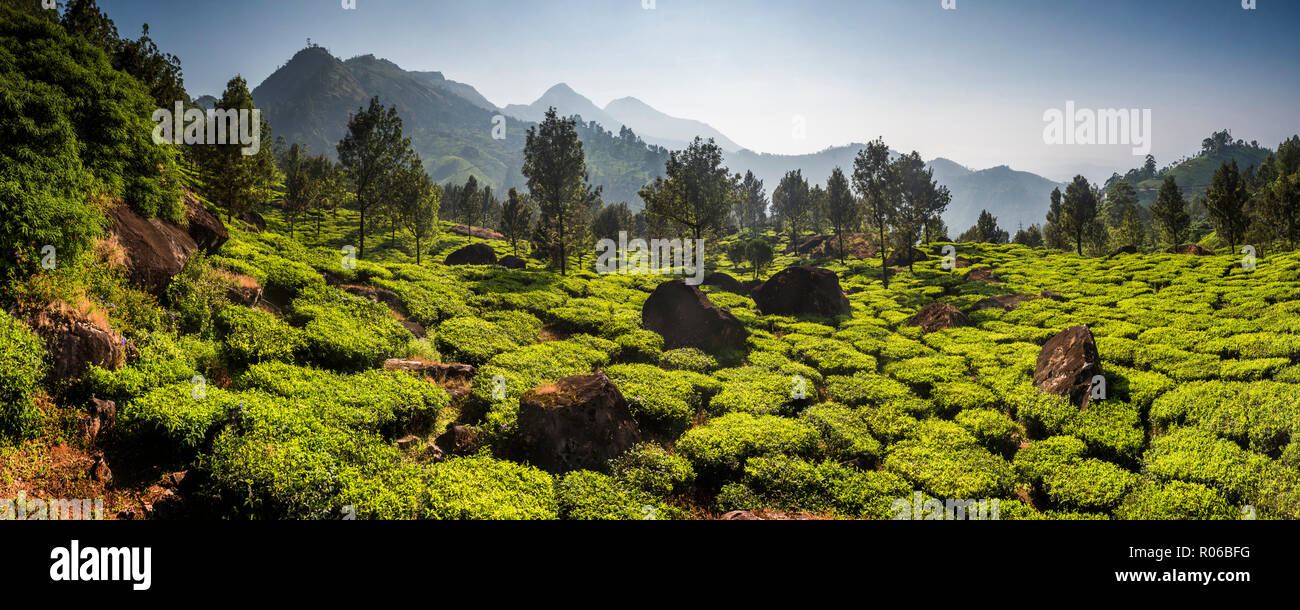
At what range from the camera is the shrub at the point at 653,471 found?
1104 cm

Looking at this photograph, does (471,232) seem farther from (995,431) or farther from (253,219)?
(995,431)

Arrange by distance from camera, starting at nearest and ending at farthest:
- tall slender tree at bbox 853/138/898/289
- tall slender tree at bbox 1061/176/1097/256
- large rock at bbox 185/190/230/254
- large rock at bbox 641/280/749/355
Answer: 1. large rock at bbox 185/190/230/254
2. large rock at bbox 641/280/749/355
3. tall slender tree at bbox 853/138/898/289
4. tall slender tree at bbox 1061/176/1097/256

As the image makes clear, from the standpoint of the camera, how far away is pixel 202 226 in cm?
1739

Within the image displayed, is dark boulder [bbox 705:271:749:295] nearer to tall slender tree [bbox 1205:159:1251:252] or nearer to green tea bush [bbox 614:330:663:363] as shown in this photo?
green tea bush [bbox 614:330:663:363]

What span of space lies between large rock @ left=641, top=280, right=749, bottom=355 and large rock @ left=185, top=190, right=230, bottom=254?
1868 centimetres

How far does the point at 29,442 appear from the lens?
294 inches

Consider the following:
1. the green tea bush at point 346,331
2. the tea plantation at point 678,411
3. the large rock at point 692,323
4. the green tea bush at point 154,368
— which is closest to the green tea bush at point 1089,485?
the tea plantation at point 678,411

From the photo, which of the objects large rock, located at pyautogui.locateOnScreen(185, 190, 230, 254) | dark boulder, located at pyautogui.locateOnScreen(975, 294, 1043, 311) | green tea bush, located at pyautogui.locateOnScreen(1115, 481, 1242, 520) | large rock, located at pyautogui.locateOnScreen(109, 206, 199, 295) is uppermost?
large rock, located at pyautogui.locateOnScreen(185, 190, 230, 254)

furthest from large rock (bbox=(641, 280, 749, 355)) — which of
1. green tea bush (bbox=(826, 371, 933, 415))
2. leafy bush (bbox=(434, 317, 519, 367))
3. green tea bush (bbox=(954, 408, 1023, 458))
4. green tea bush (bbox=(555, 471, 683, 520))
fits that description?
green tea bush (bbox=(555, 471, 683, 520))

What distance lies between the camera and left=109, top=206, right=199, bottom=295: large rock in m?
12.6

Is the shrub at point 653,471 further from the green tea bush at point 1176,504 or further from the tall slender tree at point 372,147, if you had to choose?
the tall slender tree at point 372,147

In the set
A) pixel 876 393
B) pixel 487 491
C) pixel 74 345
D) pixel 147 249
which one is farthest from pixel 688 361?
pixel 147 249

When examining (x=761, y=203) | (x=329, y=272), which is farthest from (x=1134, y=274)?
(x=761, y=203)
